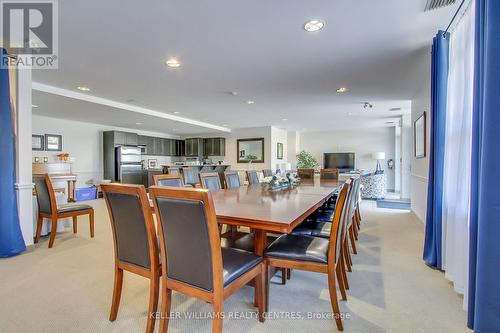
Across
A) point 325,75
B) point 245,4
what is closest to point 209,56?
point 245,4

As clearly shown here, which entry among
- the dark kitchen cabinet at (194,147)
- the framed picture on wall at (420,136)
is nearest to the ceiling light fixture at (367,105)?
the framed picture on wall at (420,136)

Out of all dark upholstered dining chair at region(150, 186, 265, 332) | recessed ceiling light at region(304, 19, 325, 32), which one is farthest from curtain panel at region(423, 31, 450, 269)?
dark upholstered dining chair at region(150, 186, 265, 332)

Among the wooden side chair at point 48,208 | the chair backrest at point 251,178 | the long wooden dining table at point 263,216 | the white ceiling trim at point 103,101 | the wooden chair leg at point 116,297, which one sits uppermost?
the white ceiling trim at point 103,101

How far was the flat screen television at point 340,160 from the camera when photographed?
10094 mm

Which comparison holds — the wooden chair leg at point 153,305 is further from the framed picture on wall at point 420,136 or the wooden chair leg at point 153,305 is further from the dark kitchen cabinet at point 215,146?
the dark kitchen cabinet at point 215,146

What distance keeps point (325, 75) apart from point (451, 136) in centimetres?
187

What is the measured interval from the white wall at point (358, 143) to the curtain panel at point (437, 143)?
7736mm

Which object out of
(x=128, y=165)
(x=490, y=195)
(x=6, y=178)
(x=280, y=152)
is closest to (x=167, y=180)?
(x=6, y=178)

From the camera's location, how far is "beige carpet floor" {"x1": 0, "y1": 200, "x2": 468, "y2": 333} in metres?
1.68

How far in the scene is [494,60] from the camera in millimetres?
1288

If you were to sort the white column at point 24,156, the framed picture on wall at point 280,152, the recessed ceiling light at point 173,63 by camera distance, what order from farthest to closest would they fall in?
the framed picture on wall at point 280,152, the recessed ceiling light at point 173,63, the white column at point 24,156

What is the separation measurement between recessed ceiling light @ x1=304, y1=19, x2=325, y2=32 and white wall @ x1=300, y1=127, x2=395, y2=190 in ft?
27.9

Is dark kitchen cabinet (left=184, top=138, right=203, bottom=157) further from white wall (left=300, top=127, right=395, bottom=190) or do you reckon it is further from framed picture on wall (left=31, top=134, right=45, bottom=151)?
framed picture on wall (left=31, top=134, right=45, bottom=151)

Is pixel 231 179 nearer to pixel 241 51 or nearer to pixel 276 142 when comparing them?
pixel 241 51
